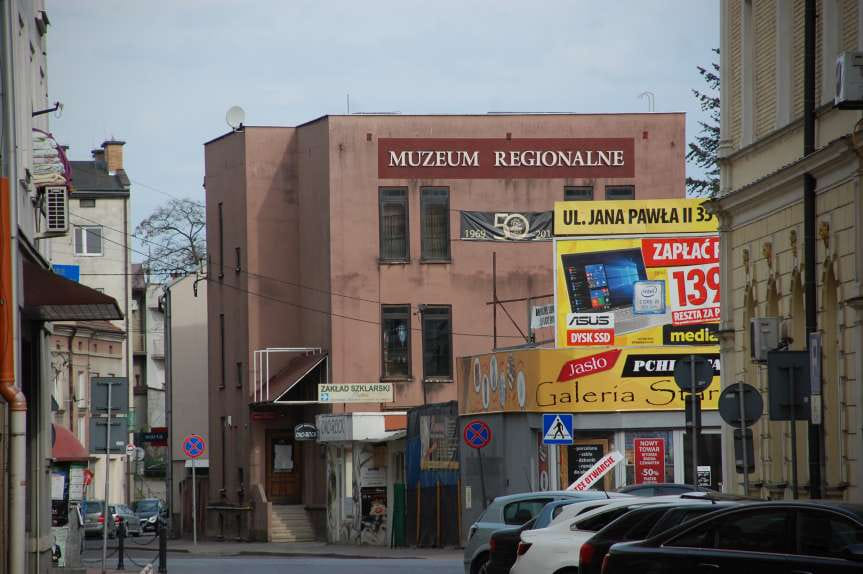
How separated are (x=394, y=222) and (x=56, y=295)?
106ft

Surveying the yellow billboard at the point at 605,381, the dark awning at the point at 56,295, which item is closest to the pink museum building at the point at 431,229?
the yellow billboard at the point at 605,381

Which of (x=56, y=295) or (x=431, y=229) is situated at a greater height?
(x=431, y=229)

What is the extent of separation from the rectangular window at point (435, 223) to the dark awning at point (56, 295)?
31.0 meters

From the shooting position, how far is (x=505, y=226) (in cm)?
5359

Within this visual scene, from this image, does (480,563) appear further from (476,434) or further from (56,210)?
(476,434)

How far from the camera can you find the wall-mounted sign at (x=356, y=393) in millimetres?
49156

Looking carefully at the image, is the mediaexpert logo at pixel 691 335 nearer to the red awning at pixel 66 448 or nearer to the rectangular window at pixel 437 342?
the rectangular window at pixel 437 342

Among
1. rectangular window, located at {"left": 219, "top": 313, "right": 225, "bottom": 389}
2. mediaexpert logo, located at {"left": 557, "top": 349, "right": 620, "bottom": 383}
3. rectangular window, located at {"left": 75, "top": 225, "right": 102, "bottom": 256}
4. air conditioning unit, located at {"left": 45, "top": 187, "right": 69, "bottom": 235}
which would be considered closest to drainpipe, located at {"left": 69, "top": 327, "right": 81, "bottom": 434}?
rectangular window, located at {"left": 75, "top": 225, "right": 102, "bottom": 256}

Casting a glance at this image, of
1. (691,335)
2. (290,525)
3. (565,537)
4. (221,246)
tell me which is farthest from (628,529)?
(221,246)

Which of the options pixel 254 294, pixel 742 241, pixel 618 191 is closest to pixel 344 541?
pixel 254 294

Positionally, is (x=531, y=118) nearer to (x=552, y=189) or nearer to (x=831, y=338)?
(x=552, y=189)

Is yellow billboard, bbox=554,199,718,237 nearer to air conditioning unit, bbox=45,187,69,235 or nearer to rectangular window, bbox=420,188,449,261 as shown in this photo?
rectangular window, bbox=420,188,449,261

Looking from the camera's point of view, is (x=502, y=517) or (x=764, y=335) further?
(x=764, y=335)

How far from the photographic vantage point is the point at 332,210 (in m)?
53.5
